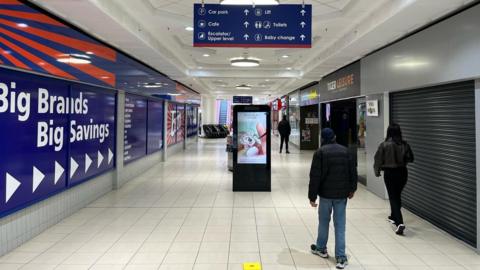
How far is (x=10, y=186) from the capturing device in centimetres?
381

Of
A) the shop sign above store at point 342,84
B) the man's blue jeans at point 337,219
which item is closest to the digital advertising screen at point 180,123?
the shop sign above store at point 342,84

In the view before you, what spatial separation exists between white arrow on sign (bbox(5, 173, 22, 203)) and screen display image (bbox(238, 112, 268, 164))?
4067mm

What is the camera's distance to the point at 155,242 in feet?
13.6

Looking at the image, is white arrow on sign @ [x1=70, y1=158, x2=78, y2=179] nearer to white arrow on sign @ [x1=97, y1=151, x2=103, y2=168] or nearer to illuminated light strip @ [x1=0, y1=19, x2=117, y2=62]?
white arrow on sign @ [x1=97, y1=151, x2=103, y2=168]

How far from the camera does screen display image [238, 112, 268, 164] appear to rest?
698 cm

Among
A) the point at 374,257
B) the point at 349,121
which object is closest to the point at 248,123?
the point at 374,257

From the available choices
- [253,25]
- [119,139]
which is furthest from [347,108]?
[253,25]

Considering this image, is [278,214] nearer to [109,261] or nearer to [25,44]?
[109,261]

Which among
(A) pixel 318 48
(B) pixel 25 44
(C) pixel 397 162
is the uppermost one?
(A) pixel 318 48

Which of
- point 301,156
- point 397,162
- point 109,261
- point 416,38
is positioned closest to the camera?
point 109,261

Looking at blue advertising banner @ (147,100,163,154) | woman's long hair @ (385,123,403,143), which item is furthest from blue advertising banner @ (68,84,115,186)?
woman's long hair @ (385,123,403,143)

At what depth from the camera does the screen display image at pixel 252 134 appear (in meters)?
6.98

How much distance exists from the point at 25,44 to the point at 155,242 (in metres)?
2.88

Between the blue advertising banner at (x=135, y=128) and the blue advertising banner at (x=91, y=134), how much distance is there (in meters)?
0.84
